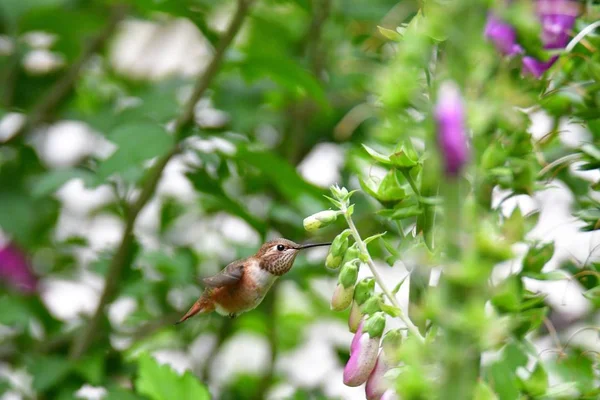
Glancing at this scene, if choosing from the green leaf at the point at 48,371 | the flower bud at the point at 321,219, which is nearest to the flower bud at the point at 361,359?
the flower bud at the point at 321,219

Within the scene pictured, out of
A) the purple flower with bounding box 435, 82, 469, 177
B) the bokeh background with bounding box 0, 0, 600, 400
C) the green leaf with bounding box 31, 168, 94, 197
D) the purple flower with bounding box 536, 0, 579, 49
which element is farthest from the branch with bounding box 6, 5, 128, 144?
the purple flower with bounding box 435, 82, 469, 177

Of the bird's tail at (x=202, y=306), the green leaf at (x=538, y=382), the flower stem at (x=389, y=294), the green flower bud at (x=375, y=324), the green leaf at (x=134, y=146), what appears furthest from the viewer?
the green leaf at (x=134, y=146)

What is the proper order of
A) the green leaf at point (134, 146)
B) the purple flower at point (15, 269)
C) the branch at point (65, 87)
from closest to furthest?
the green leaf at point (134, 146)
the branch at point (65, 87)
the purple flower at point (15, 269)

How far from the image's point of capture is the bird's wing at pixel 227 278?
161 cm

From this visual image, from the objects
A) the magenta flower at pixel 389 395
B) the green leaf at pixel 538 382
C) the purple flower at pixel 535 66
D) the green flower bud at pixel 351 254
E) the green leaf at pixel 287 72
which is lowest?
the green leaf at pixel 287 72

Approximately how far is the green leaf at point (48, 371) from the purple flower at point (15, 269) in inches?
30.4

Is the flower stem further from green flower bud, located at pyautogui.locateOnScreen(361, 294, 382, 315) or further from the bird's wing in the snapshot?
the bird's wing

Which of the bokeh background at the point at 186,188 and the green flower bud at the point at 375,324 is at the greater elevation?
the green flower bud at the point at 375,324

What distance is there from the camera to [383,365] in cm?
107

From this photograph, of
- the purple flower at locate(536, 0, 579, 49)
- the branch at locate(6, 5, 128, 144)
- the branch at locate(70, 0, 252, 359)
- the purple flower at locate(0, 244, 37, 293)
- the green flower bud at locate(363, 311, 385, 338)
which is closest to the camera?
the green flower bud at locate(363, 311, 385, 338)

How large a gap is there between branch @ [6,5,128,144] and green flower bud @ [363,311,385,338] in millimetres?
2145

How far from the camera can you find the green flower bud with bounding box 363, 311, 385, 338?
103cm

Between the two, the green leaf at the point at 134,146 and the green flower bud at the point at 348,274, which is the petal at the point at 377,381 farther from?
the green leaf at the point at 134,146

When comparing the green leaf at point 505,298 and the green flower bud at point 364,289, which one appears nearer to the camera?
the green leaf at point 505,298
